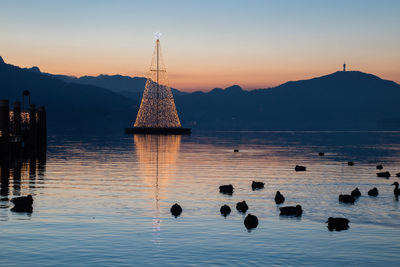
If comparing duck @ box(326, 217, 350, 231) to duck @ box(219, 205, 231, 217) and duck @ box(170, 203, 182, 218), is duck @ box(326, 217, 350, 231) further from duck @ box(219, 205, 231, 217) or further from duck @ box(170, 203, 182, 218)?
duck @ box(170, 203, 182, 218)

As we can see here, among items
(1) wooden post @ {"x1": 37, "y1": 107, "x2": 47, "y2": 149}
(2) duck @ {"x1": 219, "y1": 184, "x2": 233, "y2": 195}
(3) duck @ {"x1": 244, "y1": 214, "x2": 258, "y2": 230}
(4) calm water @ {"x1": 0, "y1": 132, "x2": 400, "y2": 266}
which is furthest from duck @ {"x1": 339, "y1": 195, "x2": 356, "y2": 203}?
(1) wooden post @ {"x1": 37, "y1": 107, "x2": 47, "y2": 149}

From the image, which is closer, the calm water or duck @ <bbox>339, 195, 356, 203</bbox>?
the calm water

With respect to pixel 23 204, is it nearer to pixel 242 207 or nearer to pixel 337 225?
pixel 242 207

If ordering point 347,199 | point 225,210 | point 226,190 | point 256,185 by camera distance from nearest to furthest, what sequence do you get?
point 225,210 < point 347,199 < point 226,190 < point 256,185

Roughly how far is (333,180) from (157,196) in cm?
2164

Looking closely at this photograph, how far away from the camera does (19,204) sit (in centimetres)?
3509

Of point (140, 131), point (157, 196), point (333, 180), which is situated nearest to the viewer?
point (157, 196)

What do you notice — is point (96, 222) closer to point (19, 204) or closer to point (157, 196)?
point (19, 204)

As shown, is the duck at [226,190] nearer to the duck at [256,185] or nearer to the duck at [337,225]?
the duck at [256,185]

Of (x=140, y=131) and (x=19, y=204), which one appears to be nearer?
(x=19, y=204)

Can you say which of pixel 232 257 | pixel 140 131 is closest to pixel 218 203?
pixel 232 257

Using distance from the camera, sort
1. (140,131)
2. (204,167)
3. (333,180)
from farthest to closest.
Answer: (140,131) < (204,167) < (333,180)

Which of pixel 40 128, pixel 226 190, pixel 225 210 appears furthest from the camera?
pixel 40 128

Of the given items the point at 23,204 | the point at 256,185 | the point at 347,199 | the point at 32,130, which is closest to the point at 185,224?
the point at 23,204
